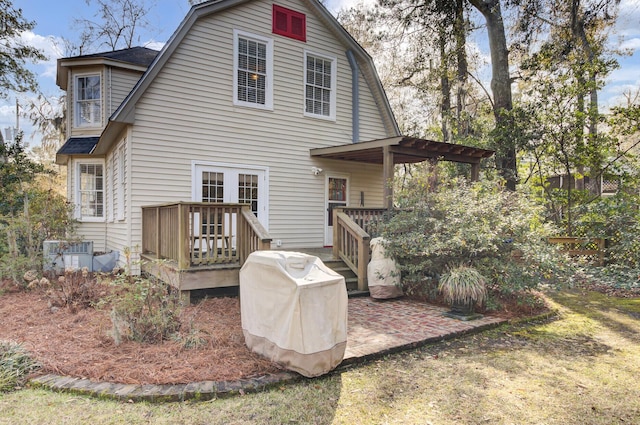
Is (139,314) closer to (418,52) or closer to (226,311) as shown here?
(226,311)

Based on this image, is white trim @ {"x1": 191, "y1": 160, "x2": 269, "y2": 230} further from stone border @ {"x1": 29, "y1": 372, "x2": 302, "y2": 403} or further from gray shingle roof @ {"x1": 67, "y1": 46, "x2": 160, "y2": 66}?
stone border @ {"x1": 29, "y1": 372, "x2": 302, "y2": 403}

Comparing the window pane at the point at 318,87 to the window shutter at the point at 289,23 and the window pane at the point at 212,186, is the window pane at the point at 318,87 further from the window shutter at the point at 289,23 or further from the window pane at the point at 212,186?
the window pane at the point at 212,186

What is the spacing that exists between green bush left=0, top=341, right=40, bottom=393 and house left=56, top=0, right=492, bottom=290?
200cm

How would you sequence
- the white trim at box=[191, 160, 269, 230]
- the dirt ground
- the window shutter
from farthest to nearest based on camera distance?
the window shutter
the white trim at box=[191, 160, 269, 230]
the dirt ground

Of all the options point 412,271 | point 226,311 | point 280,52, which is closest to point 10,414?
point 226,311

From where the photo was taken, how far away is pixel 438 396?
10.3 ft

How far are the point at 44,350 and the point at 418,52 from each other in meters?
14.2

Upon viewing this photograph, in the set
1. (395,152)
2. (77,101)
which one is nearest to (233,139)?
(395,152)

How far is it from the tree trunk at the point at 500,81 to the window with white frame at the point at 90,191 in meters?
11.0

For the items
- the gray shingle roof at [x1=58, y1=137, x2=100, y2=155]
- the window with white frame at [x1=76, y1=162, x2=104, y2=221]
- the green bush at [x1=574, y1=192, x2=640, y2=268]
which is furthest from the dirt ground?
the green bush at [x1=574, y1=192, x2=640, y2=268]

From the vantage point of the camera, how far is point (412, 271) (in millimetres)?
6227

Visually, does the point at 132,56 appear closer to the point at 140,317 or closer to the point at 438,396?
the point at 140,317

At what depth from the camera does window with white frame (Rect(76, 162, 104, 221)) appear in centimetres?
1036

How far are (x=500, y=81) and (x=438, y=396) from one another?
10434mm
